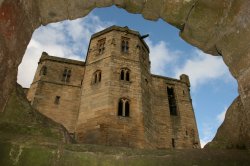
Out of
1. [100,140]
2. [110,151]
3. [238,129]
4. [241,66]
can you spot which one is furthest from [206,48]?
[100,140]

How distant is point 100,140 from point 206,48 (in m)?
9.44

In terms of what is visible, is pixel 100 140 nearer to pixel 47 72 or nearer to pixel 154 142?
pixel 154 142

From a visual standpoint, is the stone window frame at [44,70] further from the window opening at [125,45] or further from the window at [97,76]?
the window opening at [125,45]

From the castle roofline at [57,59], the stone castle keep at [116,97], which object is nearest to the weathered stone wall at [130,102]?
the stone castle keep at [116,97]

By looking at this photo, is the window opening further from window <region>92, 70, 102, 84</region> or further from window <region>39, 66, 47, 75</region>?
window <region>39, 66, 47, 75</region>

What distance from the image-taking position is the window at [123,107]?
42.1 feet

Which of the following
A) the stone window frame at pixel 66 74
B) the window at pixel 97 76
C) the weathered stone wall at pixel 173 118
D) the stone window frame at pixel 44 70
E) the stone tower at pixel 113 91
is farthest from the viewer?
the stone window frame at pixel 66 74

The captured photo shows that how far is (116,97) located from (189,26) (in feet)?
34.6

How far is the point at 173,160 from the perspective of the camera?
2.02 metres

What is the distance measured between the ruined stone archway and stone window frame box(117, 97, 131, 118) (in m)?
10.1

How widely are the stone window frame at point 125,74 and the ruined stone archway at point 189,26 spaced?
11.6 meters

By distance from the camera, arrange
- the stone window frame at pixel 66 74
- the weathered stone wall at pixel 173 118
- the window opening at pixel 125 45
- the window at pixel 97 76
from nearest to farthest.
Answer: the window at pixel 97 76, the weathered stone wall at pixel 173 118, the window opening at pixel 125 45, the stone window frame at pixel 66 74

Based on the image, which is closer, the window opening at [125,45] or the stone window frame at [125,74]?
the stone window frame at [125,74]

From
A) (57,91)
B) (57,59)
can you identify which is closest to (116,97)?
(57,91)
